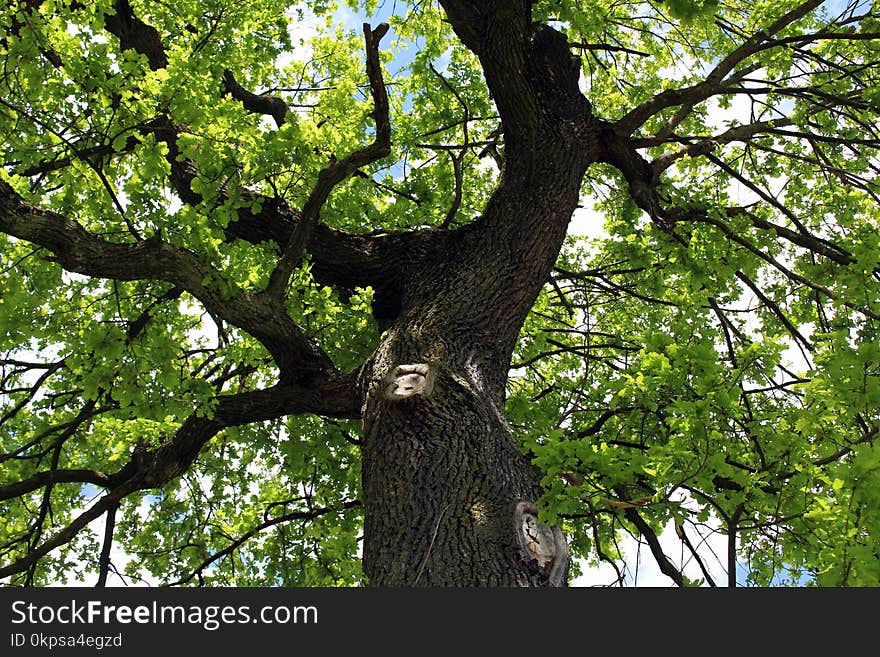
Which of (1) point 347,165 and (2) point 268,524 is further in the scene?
(2) point 268,524

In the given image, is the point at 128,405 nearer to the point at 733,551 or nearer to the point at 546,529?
the point at 546,529

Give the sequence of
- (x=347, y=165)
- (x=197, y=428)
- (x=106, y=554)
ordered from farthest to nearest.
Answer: (x=106, y=554)
(x=197, y=428)
(x=347, y=165)

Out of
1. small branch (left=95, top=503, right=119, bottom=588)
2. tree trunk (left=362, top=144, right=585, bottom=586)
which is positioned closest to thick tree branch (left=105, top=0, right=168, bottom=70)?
tree trunk (left=362, top=144, right=585, bottom=586)

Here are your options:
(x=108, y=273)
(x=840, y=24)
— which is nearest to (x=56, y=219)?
(x=108, y=273)

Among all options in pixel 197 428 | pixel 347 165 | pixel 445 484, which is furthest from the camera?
pixel 197 428

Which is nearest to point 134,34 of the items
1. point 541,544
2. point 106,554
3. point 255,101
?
point 255,101

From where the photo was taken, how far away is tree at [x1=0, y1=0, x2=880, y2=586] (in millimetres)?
3506

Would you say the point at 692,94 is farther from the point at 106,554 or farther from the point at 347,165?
the point at 106,554

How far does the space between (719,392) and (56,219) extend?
12.7 ft

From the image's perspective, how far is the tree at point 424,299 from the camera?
3506mm

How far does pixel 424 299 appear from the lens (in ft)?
17.0

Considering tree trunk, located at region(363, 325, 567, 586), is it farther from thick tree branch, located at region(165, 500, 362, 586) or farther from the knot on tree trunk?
thick tree branch, located at region(165, 500, 362, 586)

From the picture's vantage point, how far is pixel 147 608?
3113mm

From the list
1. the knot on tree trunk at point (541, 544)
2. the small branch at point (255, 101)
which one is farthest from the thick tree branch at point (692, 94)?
the knot on tree trunk at point (541, 544)
